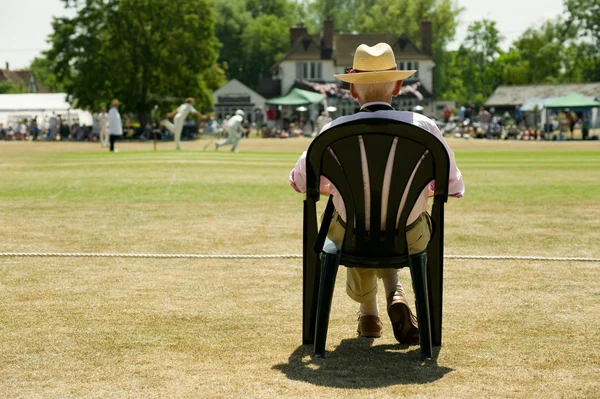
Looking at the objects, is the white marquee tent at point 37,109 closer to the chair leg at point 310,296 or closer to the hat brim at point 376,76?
the chair leg at point 310,296

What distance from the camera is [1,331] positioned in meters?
6.73

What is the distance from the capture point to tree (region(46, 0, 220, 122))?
74750 mm

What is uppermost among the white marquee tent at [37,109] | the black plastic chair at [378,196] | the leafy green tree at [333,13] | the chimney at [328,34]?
the leafy green tree at [333,13]

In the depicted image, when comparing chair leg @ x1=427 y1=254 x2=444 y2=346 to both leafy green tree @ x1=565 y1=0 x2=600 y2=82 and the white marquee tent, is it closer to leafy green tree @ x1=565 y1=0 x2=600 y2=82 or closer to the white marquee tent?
the white marquee tent

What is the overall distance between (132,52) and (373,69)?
71.6 meters

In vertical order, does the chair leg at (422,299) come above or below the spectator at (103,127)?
above

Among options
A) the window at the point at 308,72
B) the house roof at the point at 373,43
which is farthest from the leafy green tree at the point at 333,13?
the window at the point at 308,72

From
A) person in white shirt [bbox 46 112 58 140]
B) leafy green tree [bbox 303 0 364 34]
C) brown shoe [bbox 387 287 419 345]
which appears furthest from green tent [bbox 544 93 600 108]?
leafy green tree [bbox 303 0 364 34]

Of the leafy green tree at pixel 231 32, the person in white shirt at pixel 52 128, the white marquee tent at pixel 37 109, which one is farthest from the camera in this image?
the leafy green tree at pixel 231 32

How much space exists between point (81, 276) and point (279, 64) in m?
111

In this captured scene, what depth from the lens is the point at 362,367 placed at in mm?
5824

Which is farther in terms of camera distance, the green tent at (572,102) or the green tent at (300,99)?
the green tent at (300,99)

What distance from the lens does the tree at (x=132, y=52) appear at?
7475 cm

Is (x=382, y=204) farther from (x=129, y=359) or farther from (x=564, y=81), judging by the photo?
(x=564, y=81)
